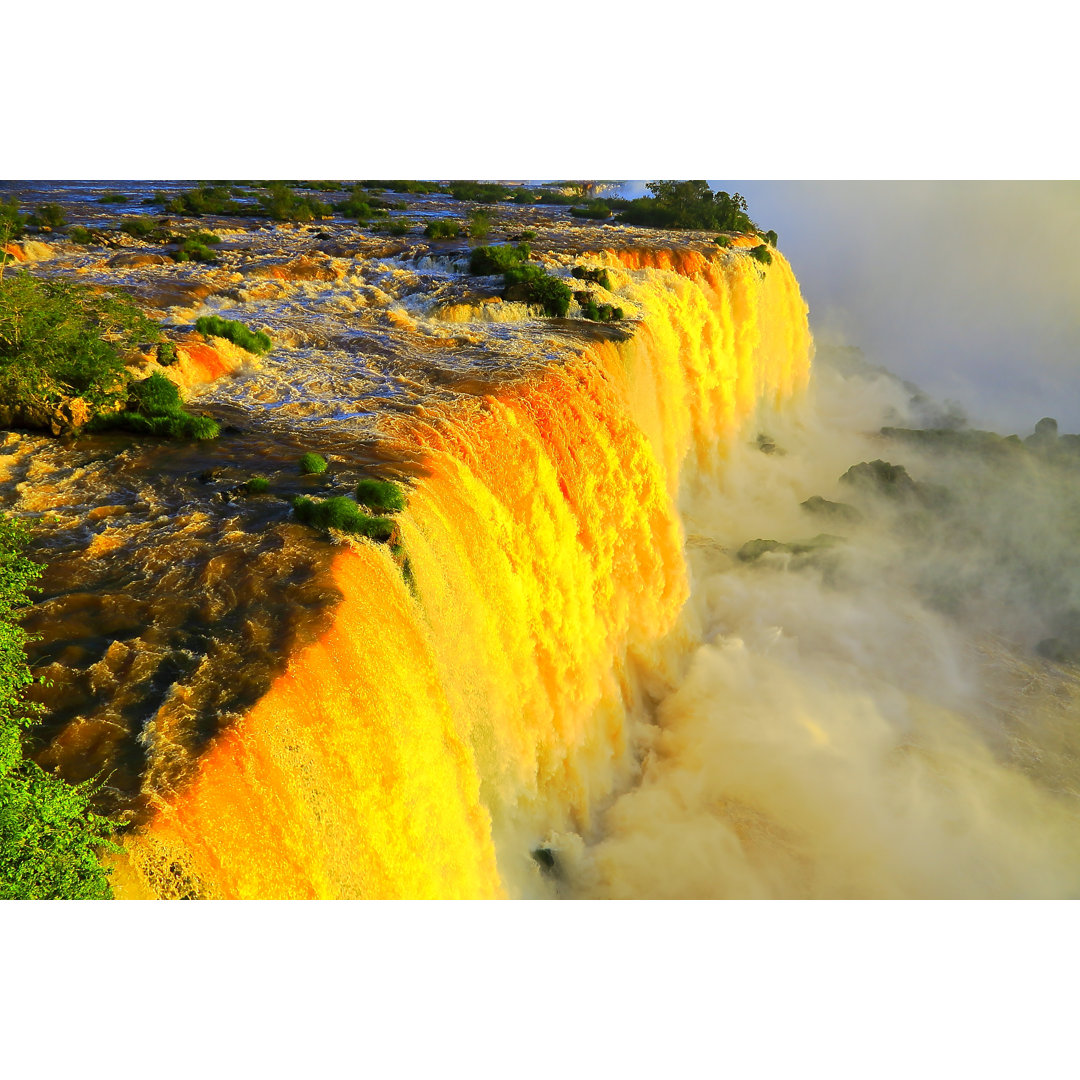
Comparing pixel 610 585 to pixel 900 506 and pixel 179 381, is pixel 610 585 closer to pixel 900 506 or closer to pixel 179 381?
pixel 179 381

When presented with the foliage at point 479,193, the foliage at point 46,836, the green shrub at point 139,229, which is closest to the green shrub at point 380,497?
the foliage at point 46,836

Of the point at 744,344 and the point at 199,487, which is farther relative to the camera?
the point at 744,344

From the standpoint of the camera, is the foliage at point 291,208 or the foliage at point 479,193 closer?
the foliage at point 291,208

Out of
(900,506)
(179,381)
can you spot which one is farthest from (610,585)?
(900,506)

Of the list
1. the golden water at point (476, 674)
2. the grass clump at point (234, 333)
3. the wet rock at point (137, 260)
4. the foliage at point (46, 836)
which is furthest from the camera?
the wet rock at point (137, 260)

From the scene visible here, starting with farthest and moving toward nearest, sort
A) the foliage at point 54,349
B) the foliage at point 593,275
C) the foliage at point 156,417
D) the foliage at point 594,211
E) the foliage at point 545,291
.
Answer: the foliage at point 594,211, the foliage at point 593,275, the foliage at point 545,291, the foliage at point 156,417, the foliage at point 54,349

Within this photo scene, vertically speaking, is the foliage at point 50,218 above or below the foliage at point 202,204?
below

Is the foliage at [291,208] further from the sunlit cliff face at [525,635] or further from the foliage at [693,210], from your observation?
the foliage at [693,210]

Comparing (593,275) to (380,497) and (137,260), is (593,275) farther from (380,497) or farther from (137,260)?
(380,497)

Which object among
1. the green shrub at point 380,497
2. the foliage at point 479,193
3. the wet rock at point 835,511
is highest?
the foliage at point 479,193
